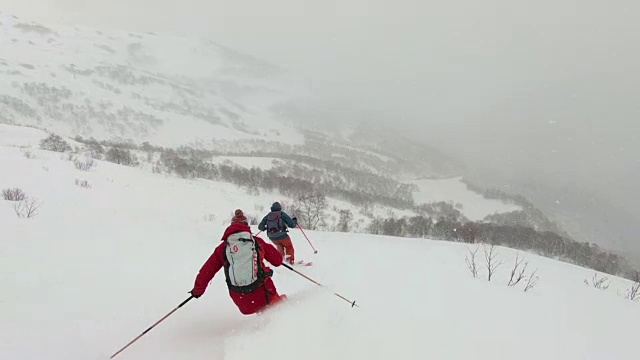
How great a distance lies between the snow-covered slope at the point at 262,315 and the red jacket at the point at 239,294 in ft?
0.62

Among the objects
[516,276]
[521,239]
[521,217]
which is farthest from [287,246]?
[521,217]

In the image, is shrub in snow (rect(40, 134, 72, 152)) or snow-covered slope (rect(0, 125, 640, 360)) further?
shrub in snow (rect(40, 134, 72, 152))

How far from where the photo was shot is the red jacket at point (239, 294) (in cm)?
473

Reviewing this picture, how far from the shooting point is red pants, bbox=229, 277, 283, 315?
196 inches

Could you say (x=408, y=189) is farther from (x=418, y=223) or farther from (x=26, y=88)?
(x=26, y=88)

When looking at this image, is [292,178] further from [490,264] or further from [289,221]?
[289,221]

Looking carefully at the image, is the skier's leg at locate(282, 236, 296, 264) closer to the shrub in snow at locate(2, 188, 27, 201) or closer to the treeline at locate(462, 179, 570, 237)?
the shrub in snow at locate(2, 188, 27, 201)

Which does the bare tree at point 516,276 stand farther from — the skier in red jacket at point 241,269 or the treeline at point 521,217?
the treeline at point 521,217

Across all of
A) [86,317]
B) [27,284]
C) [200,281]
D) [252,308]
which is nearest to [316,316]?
[252,308]

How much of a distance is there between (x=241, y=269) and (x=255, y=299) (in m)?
0.50

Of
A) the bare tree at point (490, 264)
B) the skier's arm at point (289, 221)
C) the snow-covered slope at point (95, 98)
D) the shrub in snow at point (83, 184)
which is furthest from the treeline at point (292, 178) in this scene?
the bare tree at point (490, 264)

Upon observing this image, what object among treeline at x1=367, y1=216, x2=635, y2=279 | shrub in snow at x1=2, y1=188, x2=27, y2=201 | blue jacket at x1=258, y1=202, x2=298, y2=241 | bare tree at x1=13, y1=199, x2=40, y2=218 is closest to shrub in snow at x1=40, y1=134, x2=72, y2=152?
shrub in snow at x1=2, y1=188, x2=27, y2=201

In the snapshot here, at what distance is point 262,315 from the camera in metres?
→ 4.98

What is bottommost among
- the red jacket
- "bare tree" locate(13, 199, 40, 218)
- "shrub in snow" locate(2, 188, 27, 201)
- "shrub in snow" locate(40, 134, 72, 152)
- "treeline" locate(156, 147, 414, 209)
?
"bare tree" locate(13, 199, 40, 218)
